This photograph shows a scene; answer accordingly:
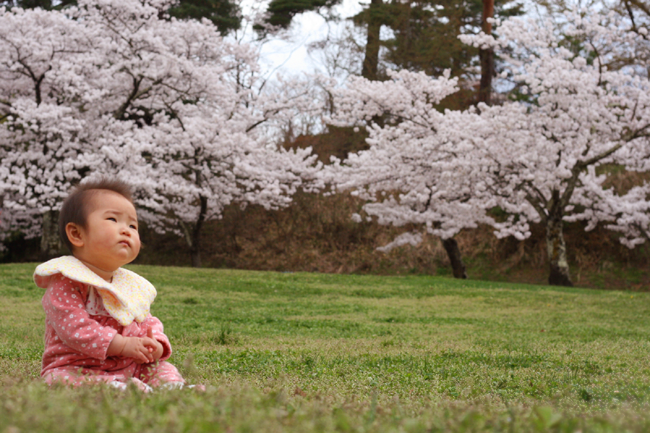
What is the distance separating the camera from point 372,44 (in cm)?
3066

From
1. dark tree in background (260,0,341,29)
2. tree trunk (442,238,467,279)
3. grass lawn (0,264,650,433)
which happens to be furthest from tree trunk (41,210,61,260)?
dark tree in background (260,0,341,29)

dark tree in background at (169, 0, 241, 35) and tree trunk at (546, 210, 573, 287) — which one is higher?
dark tree in background at (169, 0, 241, 35)

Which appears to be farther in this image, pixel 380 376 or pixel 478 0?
pixel 478 0

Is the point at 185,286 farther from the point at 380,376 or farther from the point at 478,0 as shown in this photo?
the point at 478,0

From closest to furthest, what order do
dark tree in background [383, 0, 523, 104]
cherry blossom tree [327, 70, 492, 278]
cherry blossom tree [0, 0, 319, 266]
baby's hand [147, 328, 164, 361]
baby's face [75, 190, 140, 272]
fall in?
baby's hand [147, 328, 164, 361] → baby's face [75, 190, 140, 272] → cherry blossom tree [327, 70, 492, 278] → cherry blossom tree [0, 0, 319, 266] → dark tree in background [383, 0, 523, 104]

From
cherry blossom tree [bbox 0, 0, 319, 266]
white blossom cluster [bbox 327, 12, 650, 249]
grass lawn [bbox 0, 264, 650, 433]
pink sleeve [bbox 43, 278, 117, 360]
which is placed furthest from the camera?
cherry blossom tree [bbox 0, 0, 319, 266]

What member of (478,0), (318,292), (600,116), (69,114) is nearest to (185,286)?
(318,292)

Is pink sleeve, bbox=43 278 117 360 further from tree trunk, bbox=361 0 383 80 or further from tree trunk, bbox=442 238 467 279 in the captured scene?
tree trunk, bbox=361 0 383 80

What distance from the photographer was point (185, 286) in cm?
1458

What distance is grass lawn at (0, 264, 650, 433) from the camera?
197cm

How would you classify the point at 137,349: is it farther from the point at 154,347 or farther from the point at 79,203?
the point at 79,203

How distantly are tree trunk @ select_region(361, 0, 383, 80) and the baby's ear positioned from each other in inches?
1089

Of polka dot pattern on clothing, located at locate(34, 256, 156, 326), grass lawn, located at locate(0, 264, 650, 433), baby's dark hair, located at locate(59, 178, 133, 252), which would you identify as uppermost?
baby's dark hair, located at locate(59, 178, 133, 252)

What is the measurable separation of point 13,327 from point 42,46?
516 inches
